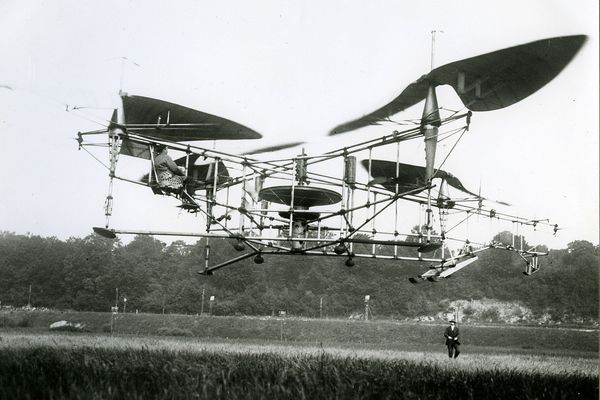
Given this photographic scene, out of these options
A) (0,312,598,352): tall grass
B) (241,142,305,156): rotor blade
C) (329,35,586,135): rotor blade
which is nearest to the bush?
(0,312,598,352): tall grass

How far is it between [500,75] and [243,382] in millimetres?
8588

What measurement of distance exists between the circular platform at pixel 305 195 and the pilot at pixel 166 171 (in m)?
2.29

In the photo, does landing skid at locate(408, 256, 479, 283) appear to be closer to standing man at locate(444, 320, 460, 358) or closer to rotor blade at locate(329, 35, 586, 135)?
standing man at locate(444, 320, 460, 358)

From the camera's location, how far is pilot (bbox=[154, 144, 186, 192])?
46.7 feet

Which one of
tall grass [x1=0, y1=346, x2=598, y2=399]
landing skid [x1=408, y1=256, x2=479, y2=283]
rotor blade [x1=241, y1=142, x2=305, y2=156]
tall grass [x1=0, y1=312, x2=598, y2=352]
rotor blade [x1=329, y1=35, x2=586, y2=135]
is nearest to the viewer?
tall grass [x1=0, y1=346, x2=598, y2=399]

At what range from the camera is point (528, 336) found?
2184 inches

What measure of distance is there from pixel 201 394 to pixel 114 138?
289 inches

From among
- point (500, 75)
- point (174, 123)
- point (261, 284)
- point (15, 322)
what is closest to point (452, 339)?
point (500, 75)

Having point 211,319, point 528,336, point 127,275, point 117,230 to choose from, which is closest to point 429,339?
point 528,336

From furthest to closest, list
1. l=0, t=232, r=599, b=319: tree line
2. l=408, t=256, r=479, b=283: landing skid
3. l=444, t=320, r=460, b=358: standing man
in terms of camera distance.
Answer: l=0, t=232, r=599, b=319: tree line
l=444, t=320, r=460, b=358: standing man
l=408, t=256, r=479, b=283: landing skid

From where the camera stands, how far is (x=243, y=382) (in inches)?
429

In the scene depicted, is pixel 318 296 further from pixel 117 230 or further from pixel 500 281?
pixel 117 230

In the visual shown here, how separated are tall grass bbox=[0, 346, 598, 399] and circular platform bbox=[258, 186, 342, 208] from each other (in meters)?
4.22

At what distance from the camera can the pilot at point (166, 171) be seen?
14.2 metres
